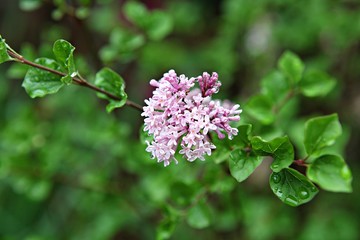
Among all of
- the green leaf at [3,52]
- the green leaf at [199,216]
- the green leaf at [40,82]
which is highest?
the green leaf at [3,52]

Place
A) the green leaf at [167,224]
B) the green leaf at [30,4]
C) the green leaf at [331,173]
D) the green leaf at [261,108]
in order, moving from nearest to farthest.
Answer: the green leaf at [331,173]
the green leaf at [167,224]
the green leaf at [261,108]
the green leaf at [30,4]

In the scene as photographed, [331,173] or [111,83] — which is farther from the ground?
[111,83]

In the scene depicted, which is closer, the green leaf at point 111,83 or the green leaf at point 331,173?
the green leaf at point 331,173

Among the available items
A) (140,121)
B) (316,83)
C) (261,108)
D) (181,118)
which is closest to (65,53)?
(181,118)

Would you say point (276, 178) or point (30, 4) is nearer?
point (276, 178)

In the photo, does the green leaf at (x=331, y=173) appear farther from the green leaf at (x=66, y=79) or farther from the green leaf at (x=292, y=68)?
the green leaf at (x=66, y=79)

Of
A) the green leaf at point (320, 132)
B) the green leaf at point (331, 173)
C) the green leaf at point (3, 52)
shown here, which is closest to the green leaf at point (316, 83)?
the green leaf at point (320, 132)

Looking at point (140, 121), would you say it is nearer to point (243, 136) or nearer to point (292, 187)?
point (243, 136)
